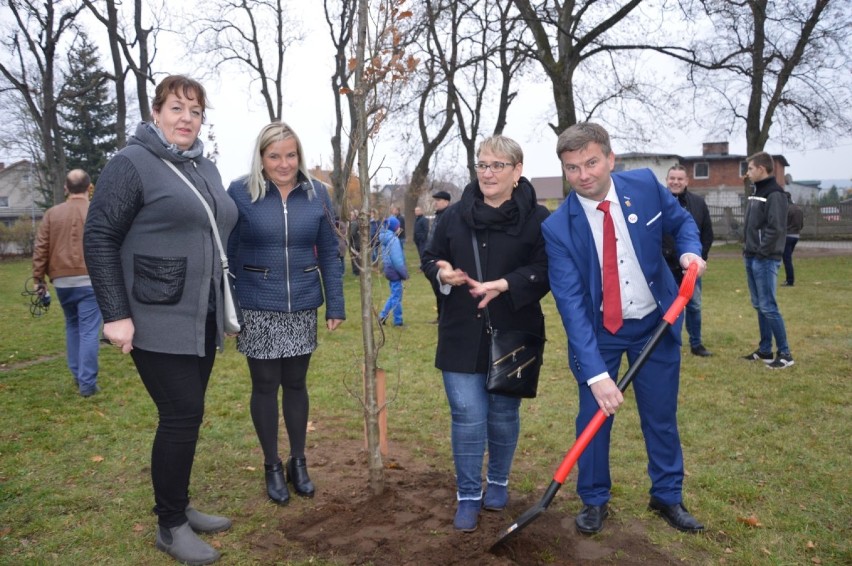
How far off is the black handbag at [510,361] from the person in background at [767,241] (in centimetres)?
450

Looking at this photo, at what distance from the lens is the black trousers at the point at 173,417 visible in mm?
3145

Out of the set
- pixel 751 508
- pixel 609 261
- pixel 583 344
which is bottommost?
pixel 751 508

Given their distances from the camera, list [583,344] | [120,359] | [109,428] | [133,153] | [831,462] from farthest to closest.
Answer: [120,359], [109,428], [831,462], [583,344], [133,153]

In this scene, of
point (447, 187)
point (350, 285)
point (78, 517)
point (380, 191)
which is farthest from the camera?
point (447, 187)

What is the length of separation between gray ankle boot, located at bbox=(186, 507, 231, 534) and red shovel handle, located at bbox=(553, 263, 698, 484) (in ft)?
5.67

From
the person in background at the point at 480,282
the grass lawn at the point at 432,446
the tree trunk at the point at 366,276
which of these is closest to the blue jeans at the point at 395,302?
the grass lawn at the point at 432,446

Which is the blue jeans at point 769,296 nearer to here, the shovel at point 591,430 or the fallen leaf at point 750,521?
the fallen leaf at point 750,521

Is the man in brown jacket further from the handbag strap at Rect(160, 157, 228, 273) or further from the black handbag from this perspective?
the black handbag

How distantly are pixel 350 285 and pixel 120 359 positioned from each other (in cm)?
938

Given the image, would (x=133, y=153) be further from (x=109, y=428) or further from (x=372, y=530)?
(x=109, y=428)

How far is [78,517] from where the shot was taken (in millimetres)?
3729

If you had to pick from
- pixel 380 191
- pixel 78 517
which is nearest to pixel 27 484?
pixel 78 517

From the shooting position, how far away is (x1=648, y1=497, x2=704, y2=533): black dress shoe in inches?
137

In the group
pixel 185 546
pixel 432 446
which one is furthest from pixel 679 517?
pixel 185 546
